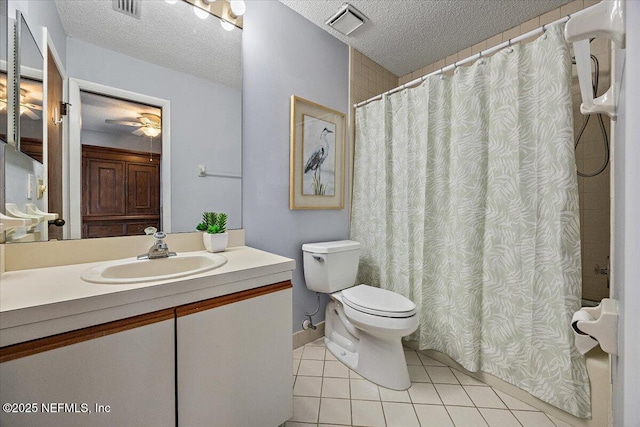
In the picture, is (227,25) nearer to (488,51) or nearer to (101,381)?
(488,51)

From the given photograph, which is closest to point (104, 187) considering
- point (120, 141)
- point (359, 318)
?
point (120, 141)

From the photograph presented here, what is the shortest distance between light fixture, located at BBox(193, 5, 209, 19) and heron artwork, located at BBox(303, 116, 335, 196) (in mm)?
794

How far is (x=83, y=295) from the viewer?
27.7 inches

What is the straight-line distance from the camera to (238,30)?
1.54 meters

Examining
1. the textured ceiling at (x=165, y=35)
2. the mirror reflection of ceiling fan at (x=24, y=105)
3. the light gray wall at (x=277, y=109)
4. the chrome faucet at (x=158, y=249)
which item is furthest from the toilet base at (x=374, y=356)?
the mirror reflection of ceiling fan at (x=24, y=105)

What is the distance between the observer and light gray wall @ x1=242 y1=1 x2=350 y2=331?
1604mm

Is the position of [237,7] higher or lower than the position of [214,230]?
higher

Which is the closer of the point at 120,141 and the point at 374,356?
the point at 120,141

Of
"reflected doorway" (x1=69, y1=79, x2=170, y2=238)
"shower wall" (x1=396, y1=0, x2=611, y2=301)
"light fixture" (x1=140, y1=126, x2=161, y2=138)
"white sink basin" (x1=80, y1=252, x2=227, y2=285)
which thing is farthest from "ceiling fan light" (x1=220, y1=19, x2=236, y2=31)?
"shower wall" (x1=396, y1=0, x2=611, y2=301)

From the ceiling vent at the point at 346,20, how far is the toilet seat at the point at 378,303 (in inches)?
70.8

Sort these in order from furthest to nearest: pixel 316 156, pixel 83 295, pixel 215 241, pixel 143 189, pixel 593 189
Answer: pixel 316 156
pixel 593 189
pixel 215 241
pixel 143 189
pixel 83 295

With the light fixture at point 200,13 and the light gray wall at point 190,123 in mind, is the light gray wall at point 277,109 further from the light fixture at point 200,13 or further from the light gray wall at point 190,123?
the light fixture at point 200,13

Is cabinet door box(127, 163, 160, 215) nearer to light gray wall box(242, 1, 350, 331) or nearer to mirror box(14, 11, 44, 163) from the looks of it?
mirror box(14, 11, 44, 163)

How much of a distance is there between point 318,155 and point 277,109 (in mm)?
428
